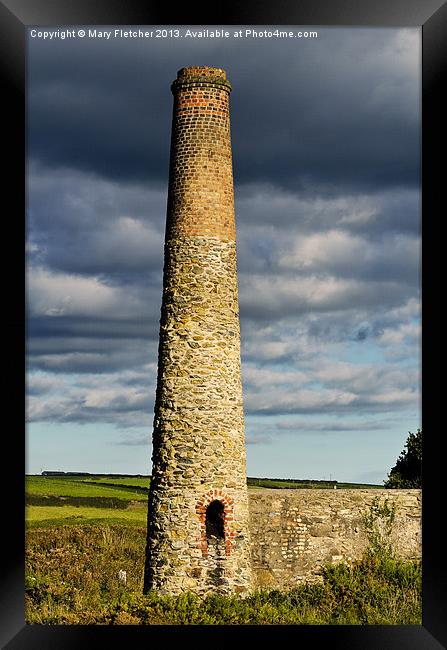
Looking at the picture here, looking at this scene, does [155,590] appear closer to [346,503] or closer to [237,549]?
[237,549]

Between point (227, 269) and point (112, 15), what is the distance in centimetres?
908

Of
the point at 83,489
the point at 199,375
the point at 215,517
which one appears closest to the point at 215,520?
the point at 215,517

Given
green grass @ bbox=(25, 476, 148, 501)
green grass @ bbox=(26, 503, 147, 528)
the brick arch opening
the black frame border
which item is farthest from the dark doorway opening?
green grass @ bbox=(25, 476, 148, 501)

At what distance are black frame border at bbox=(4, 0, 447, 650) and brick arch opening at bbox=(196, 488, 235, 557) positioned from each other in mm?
7164

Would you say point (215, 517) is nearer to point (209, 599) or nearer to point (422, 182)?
point (209, 599)

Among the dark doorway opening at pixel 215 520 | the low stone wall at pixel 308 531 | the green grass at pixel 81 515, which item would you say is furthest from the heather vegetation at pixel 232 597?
the green grass at pixel 81 515

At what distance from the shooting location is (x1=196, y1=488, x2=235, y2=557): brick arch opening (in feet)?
77.1

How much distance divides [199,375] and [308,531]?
5662 millimetres

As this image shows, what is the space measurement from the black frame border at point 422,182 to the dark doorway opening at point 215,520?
7.41 meters

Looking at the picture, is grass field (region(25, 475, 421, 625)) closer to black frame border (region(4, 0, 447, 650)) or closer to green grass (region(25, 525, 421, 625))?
green grass (region(25, 525, 421, 625))

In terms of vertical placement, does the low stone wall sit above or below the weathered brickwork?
below

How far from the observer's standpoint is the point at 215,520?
23969 millimetres

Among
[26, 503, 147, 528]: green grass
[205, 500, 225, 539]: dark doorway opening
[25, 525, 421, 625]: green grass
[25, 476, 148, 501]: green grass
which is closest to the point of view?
[25, 525, 421, 625]: green grass

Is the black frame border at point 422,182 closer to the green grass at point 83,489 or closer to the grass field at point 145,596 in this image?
the grass field at point 145,596
